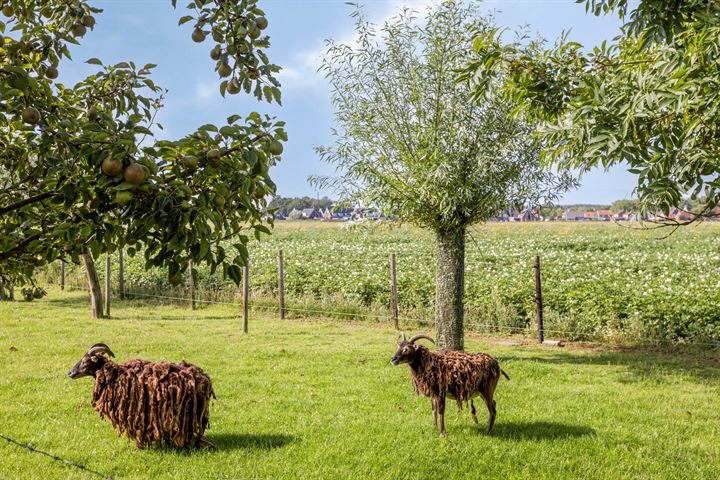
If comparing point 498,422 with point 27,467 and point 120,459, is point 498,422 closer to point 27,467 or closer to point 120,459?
point 120,459

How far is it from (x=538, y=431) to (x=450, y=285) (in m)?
4.94

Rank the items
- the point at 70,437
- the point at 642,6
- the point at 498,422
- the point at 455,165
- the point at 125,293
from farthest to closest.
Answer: the point at 125,293
the point at 455,165
the point at 498,422
the point at 70,437
the point at 642,6

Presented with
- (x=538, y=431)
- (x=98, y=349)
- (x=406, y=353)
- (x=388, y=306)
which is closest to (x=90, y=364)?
(x=98, y=349)

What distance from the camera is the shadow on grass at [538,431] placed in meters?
7.21

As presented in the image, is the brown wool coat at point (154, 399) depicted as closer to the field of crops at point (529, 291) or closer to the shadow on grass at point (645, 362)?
the shadow on grass at point (645, 362)

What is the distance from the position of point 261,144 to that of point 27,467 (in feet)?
16.5

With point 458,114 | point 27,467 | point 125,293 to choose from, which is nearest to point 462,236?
point 458,114

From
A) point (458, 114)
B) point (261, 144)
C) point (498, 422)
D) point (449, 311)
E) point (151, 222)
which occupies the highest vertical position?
point (458, 114)

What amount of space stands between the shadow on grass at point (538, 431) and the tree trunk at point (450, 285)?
4.42 m

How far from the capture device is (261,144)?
347cm

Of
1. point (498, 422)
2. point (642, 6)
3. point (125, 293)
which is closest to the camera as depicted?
point (642, 6)

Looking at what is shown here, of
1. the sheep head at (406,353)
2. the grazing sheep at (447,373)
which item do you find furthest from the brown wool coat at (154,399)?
the grazing sheep at (447,373)

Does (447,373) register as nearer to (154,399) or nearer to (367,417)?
(367,417)

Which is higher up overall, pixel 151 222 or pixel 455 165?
pixel 455 165
